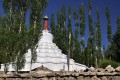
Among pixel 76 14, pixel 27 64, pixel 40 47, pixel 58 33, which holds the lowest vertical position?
pixel 27 64

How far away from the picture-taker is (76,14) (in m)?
45.3

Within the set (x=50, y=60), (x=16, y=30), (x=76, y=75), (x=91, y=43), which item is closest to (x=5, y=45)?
(x=16, y=30)

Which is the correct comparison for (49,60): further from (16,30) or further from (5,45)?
(5,45)

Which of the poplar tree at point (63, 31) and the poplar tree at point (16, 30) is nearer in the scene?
the poplar tree at point (16, 30)

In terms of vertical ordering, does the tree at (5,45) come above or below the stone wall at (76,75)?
above

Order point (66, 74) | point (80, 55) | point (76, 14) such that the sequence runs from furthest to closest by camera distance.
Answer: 1. point (76, 14)
2. point (80, 55)
3. point (66, 74)

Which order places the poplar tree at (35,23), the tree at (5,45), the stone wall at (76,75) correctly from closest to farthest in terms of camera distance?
the stone wall at (76,75), the tree at (5,45), the poplar tree at (35,23)

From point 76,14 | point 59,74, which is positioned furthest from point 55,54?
point 59,74

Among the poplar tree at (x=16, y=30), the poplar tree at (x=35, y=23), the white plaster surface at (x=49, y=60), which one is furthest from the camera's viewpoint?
the white plaster surface at (x=49, y=60)

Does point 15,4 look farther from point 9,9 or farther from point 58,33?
point 58,33

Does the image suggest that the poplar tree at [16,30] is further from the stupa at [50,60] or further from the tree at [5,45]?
the stupa at [50,60]

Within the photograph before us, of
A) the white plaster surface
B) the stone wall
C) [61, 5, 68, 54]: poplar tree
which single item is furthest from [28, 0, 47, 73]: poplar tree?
the stone wall

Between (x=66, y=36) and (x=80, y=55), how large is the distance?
13.8ft

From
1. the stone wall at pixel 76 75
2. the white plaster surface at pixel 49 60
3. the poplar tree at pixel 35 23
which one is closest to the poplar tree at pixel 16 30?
the poplar tree at pixel 35 23
